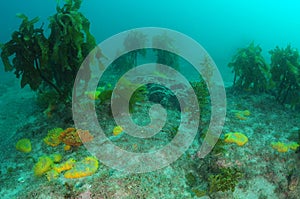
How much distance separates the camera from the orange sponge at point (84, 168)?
4941mm

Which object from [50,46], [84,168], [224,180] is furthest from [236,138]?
[50,46]

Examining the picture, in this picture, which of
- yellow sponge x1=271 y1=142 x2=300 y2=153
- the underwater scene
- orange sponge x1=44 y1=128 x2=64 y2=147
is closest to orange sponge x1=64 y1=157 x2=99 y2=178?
the underwater scene

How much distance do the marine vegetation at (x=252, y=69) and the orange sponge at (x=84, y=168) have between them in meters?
7.75

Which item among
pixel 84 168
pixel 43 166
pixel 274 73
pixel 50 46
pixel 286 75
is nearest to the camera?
pixel 84 168

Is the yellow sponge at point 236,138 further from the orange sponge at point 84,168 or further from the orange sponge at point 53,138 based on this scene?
the orange sponge at point 53,138

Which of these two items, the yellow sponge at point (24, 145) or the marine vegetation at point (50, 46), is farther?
the marine vegetation at point (50, 46)

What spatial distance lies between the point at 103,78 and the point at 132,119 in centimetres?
590

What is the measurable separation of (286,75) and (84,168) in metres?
8.35

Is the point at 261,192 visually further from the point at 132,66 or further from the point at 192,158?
the point at 132,66

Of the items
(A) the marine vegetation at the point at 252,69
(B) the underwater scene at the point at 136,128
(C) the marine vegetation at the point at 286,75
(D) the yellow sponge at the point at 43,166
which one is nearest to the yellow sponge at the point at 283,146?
(B) the underwater scene at the point at 136,128

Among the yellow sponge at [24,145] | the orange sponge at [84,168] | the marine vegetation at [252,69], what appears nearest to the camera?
the orange sponge at [84,168]

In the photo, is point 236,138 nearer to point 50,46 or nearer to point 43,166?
point 43,166

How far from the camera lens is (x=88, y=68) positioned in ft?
24.9

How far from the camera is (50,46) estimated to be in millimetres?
7160
